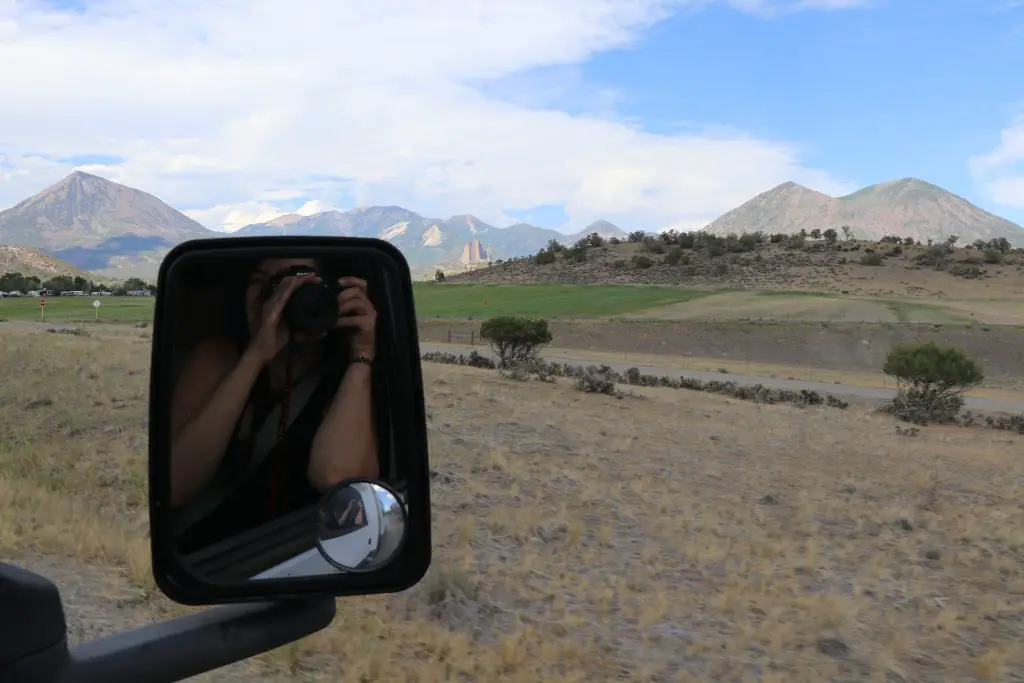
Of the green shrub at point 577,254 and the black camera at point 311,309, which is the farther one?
the green shrub at point 577,254

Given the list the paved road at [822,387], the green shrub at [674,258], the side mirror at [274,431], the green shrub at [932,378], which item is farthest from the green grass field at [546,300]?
the side mirror at [274,431]

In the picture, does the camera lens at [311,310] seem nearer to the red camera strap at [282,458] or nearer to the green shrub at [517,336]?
the red camera strap at [282,458]

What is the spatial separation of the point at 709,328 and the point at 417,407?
2292 inches

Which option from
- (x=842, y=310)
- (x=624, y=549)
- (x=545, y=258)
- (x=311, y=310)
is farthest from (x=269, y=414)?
(x=545, y=258)

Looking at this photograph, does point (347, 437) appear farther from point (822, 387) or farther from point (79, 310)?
point (79, 310)

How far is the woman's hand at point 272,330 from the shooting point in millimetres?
2117

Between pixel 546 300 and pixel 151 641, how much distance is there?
265 feet

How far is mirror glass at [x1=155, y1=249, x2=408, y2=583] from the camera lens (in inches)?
84.8

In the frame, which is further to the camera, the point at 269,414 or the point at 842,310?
the point at 842,310

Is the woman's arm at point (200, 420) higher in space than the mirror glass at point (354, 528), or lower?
higher

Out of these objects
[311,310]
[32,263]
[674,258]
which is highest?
[674,258]

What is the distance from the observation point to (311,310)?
213 centimetres

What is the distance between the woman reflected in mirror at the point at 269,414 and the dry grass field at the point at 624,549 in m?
3.10

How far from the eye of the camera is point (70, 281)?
97.9m
